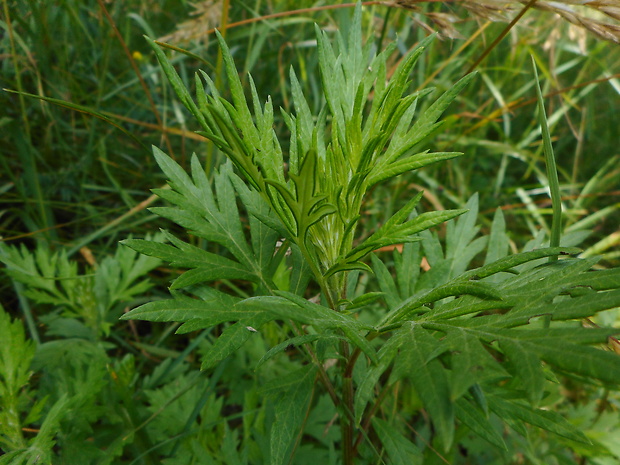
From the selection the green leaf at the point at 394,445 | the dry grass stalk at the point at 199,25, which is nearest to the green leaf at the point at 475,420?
the green leaf at the point at 394,445

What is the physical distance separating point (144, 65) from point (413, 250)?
202 cm

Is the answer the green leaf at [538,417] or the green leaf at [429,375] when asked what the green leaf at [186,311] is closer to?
the green leaf at [429,375]

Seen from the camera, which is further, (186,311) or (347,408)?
(347,408)

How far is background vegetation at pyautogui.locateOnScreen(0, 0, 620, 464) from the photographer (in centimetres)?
130

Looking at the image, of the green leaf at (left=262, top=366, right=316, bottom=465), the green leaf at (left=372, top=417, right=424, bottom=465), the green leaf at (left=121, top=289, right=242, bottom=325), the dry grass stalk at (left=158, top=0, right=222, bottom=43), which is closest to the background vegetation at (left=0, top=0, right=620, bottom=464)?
the dry grass stalk at (left=158, top=0, right=222, bottom=43)

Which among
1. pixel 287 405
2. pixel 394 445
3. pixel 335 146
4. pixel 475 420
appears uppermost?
pixel 335 146

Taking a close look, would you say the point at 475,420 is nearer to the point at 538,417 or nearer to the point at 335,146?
the point at 538,417

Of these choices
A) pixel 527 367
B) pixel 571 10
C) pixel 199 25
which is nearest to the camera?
pixel 527 367

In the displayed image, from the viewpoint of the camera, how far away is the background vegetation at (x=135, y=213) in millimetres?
1296

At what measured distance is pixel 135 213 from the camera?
6.68ft

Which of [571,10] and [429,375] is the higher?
[571,10]

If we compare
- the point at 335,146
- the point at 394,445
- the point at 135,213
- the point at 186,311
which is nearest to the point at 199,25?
the point at 135,213

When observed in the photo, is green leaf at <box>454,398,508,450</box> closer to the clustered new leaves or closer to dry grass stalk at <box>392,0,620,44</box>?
the clustered new leaves

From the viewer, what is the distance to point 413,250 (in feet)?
3.81
